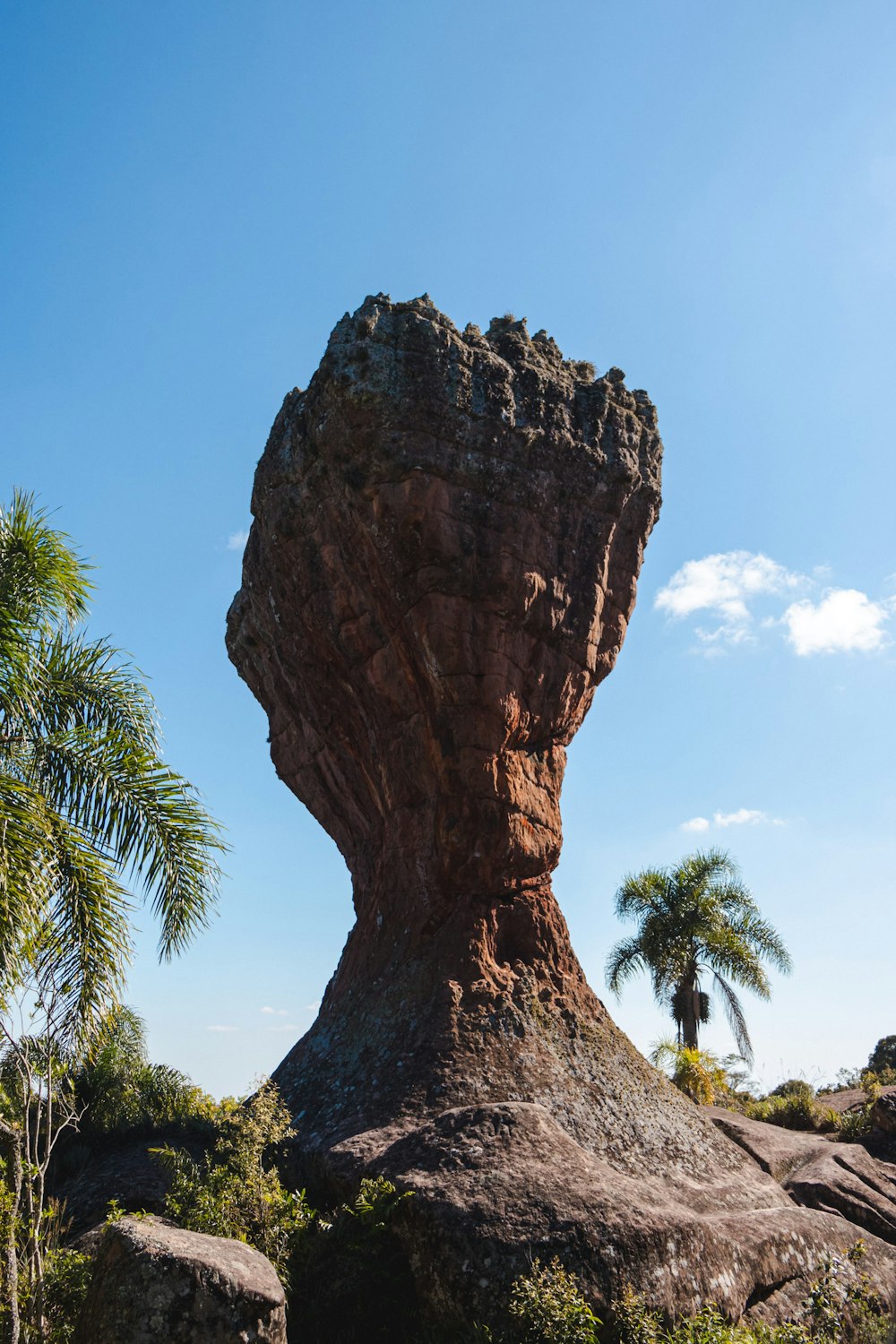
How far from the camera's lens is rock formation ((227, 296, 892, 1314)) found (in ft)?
45.0

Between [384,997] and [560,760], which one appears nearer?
[384,997]

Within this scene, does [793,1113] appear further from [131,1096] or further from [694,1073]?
[131,1096]

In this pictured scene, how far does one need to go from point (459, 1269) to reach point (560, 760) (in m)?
9.21

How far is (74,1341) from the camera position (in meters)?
7.47

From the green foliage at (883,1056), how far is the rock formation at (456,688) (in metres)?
18.5

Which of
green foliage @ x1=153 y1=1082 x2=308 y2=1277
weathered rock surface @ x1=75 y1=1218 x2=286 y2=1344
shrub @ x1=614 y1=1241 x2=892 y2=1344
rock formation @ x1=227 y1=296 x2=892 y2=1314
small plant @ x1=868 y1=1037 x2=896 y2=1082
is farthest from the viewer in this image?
small plant @ x1=868 y1=1037 x2=896 y2=1082

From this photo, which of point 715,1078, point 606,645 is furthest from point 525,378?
point 715,1078

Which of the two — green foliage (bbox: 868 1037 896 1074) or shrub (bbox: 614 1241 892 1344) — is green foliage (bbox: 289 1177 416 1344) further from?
green foliage (bbox: 868 1037 896 1074)

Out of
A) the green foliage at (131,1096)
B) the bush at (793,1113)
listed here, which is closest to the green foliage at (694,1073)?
the bush at (793,1113)

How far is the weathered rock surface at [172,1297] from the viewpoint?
23.6 feet

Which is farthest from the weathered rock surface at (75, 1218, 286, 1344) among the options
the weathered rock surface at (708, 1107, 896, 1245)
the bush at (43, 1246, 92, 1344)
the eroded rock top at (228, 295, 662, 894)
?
the weathered rock surface at (708, 1107, 896, 1245)

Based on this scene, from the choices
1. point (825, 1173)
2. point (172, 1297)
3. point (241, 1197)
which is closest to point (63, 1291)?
point (172, 1297)

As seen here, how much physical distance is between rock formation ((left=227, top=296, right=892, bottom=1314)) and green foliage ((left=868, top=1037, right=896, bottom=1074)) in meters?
18.5

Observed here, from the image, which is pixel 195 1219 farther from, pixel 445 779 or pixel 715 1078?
pixel 715 1078
